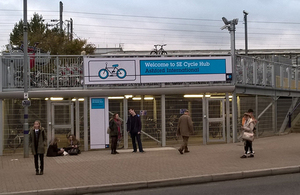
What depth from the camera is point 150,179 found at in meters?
10.1

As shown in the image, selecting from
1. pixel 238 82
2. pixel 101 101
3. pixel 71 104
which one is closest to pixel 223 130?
pixel 238 82

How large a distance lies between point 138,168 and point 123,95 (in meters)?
5.72

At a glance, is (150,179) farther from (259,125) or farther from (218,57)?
(259,125)

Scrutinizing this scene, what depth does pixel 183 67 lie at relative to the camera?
57.4 ft

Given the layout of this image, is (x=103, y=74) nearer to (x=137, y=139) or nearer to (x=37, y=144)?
(x=137, y=139)

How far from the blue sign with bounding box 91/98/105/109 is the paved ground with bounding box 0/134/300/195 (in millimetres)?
1869

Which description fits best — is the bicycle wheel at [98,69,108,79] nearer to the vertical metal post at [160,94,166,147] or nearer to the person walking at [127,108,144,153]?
the person walking at [127,108,144,153]

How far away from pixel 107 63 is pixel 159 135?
378cm

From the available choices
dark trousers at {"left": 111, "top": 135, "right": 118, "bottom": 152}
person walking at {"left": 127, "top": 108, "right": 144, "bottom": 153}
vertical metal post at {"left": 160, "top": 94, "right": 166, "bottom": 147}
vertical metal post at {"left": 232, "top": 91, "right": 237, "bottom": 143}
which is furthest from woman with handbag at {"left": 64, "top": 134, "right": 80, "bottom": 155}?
vertical metal post at {"left": 232, "top": 91, "right": 237, "bottom": 143}

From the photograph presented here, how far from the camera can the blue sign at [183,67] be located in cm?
1719

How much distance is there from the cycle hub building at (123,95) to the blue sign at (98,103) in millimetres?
41

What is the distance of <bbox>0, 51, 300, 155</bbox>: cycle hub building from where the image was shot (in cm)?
1650

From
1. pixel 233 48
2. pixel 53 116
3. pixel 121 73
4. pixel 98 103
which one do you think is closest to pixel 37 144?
pixel 53 116

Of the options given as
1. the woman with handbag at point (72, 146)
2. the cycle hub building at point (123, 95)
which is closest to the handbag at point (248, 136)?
the cycle hub building at point (123, 95)
